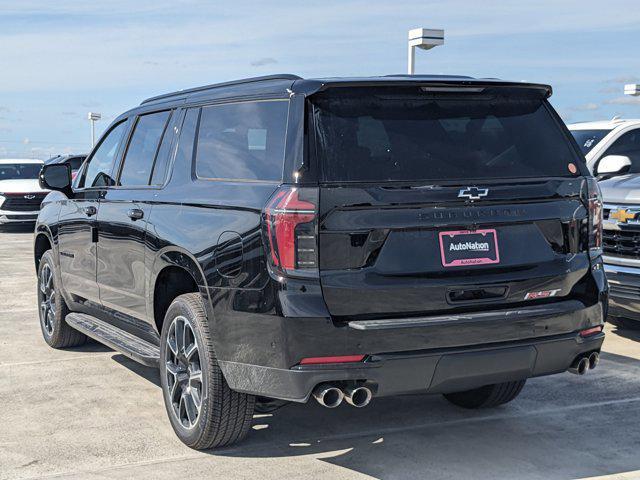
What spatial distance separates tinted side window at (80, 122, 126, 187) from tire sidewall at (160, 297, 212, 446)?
5.20 feet

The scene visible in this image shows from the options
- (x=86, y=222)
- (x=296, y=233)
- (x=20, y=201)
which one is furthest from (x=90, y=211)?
(x=20, y=201)

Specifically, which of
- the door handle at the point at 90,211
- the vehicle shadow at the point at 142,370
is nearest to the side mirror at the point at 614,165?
the vehicle shadow at the point at 142,370

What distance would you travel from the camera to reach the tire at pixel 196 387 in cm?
461

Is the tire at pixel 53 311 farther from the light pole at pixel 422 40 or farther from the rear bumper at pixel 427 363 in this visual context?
the light pole at pixel 422 40

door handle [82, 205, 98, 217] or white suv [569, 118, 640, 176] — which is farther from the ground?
white suv [569, 118, 640, 176]

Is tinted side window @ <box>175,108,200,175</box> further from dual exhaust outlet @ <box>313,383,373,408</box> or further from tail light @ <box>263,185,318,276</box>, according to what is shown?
dual exhaust outlet @ <box>313,383,373,408</box>

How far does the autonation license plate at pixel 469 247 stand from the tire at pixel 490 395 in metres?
1.46

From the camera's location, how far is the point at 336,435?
203 inches

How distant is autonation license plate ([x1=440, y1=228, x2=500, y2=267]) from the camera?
13.7 feet

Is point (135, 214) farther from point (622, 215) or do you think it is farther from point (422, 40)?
point (422, 40)

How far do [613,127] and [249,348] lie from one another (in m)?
7.04

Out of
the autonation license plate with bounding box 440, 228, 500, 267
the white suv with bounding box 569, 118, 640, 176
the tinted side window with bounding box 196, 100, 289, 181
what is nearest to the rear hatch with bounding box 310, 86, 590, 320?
the autonation license plate with bounding box 440, 228, 500, 267

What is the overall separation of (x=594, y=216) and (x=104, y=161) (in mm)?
3566

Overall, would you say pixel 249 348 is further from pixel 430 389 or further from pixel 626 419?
pixel 626 419
